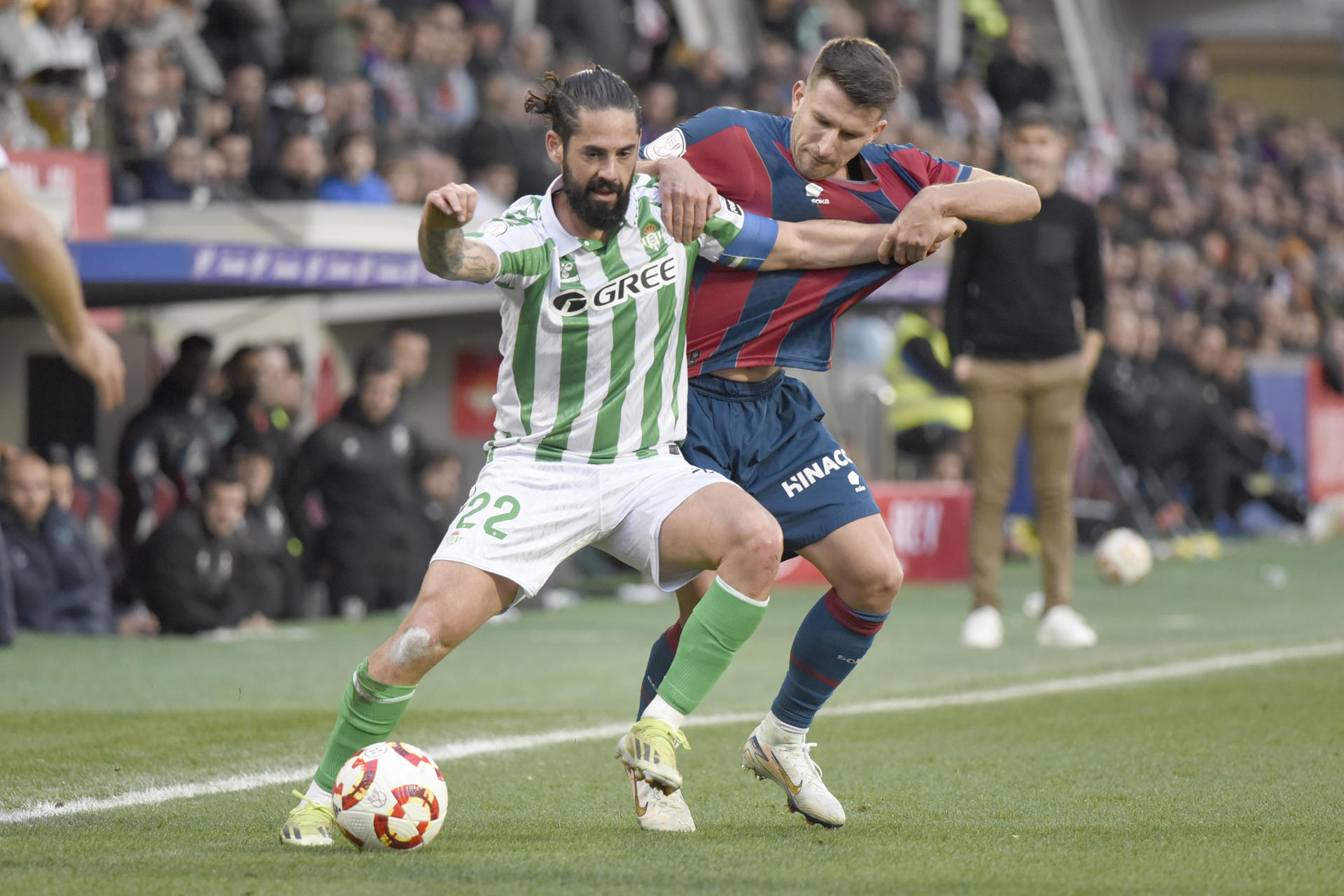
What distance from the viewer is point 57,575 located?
9.75 m

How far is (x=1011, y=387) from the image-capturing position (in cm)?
930

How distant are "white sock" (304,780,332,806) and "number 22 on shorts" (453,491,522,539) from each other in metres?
0.72

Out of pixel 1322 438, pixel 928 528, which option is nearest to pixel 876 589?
pixel 928 528

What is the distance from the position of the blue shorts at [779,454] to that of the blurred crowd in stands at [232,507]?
535cm

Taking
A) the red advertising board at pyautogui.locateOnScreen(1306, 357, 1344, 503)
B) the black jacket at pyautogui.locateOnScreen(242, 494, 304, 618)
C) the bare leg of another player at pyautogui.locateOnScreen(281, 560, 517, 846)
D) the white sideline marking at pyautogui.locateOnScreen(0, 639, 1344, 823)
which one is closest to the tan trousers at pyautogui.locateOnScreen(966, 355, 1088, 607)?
the white sideline marking at pyautogui.locateOnScreen(0, 639, 1344, 823)

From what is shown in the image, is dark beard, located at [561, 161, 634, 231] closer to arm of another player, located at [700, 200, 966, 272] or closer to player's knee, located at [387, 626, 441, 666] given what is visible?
arm of another player, located at [700, 200, 966, 272]

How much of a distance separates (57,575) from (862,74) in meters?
6.34

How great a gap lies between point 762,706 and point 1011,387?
268 centimetres

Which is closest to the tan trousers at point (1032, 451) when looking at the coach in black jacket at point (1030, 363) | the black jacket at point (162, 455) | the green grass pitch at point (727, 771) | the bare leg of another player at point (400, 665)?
the coach in black jacket at point (1030, 363)

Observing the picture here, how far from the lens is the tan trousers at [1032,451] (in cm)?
930

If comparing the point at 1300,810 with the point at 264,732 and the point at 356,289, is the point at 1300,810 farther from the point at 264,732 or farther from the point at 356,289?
the point at 356,289

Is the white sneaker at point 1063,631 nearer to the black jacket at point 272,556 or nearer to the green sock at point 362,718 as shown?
the black jacket at point 272,556

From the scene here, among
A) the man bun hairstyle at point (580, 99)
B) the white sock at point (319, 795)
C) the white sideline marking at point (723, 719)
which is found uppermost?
the man bun hairstyle at point (580, 99)

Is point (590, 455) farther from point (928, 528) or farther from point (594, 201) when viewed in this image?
point (928, 528)
